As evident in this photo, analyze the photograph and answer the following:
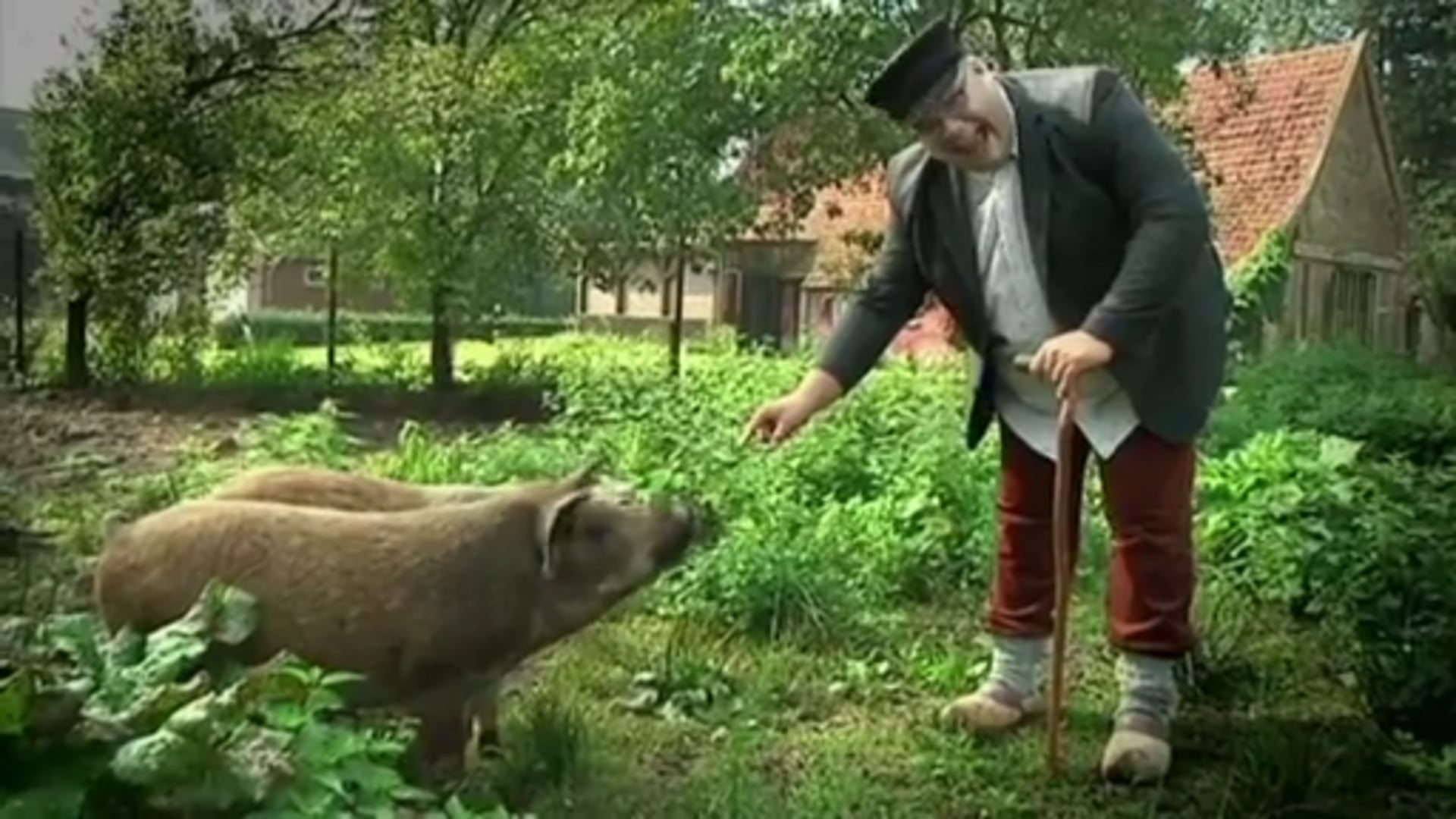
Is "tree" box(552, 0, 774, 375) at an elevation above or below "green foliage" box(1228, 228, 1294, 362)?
above

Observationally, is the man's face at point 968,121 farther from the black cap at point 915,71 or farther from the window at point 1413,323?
the window at point 1413,323

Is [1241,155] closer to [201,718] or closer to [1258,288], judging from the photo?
[1258,288]

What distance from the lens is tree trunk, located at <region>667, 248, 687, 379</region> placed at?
5.12ft

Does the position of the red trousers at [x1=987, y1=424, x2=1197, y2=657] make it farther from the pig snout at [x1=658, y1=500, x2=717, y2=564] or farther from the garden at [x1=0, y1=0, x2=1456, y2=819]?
the pig snout at [x1=658, y1=500, x2=717, y2=564]

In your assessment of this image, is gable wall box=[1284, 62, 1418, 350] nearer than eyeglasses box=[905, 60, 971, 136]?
No

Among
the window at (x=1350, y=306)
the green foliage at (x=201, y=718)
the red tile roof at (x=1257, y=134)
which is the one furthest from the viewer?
the window at (x=1350, y=306)

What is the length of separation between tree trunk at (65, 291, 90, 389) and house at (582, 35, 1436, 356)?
0.54 metres

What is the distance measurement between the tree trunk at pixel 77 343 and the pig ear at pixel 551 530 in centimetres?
34

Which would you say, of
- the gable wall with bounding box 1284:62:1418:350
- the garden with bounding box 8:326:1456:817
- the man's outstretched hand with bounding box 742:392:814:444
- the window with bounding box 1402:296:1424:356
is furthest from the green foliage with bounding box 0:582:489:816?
the window with bounding box 1402:296:1424:356

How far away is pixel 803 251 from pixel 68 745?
68cm

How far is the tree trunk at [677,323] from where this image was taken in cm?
156

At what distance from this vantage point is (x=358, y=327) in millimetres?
1472

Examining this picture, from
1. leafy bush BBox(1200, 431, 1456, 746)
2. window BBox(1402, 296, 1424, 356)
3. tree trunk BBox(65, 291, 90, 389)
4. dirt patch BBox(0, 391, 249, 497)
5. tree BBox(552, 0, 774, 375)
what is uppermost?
tree BBox(552, 0, 774, 375)

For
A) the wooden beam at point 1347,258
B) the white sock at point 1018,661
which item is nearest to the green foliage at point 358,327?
the white sock at point 1018,661
